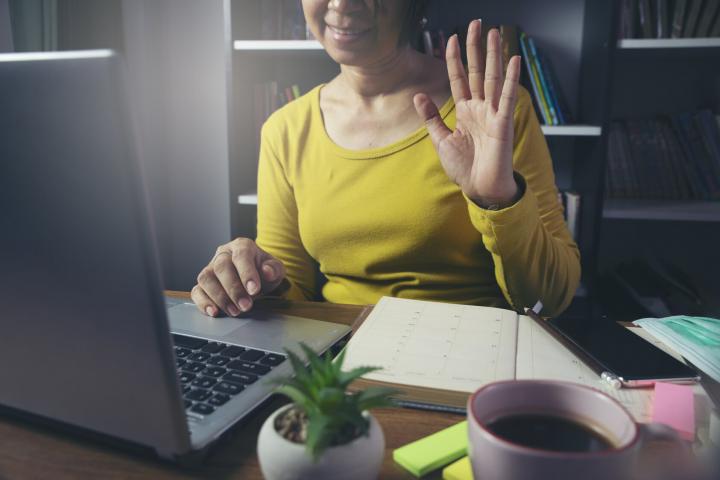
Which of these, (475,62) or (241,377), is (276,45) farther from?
(241,377)

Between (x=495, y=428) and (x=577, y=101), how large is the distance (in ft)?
5.96

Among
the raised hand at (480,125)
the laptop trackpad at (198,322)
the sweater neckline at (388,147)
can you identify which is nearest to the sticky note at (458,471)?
the laptop trackpad at (198,322)

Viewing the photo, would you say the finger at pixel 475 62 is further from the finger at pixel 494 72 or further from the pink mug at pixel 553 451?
the pink mug at pixel 553 451

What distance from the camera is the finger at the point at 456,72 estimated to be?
90 cm

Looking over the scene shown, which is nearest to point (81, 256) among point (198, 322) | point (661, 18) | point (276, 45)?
point (198, 322)

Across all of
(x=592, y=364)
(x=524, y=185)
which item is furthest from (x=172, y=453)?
(x=524, y=185)

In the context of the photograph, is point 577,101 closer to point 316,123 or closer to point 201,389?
point 316,123

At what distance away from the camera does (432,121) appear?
0.94 metres

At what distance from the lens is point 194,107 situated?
2363 mm

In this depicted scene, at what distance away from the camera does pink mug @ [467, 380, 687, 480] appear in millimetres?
320

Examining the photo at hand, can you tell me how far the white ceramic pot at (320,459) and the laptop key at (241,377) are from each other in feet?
0.52

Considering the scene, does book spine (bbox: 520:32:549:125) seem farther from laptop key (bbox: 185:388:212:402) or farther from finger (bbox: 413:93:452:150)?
laptop key (bbox: 185:388:212:402)

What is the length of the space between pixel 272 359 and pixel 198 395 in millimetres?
104

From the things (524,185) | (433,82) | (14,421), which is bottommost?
(14,421)
